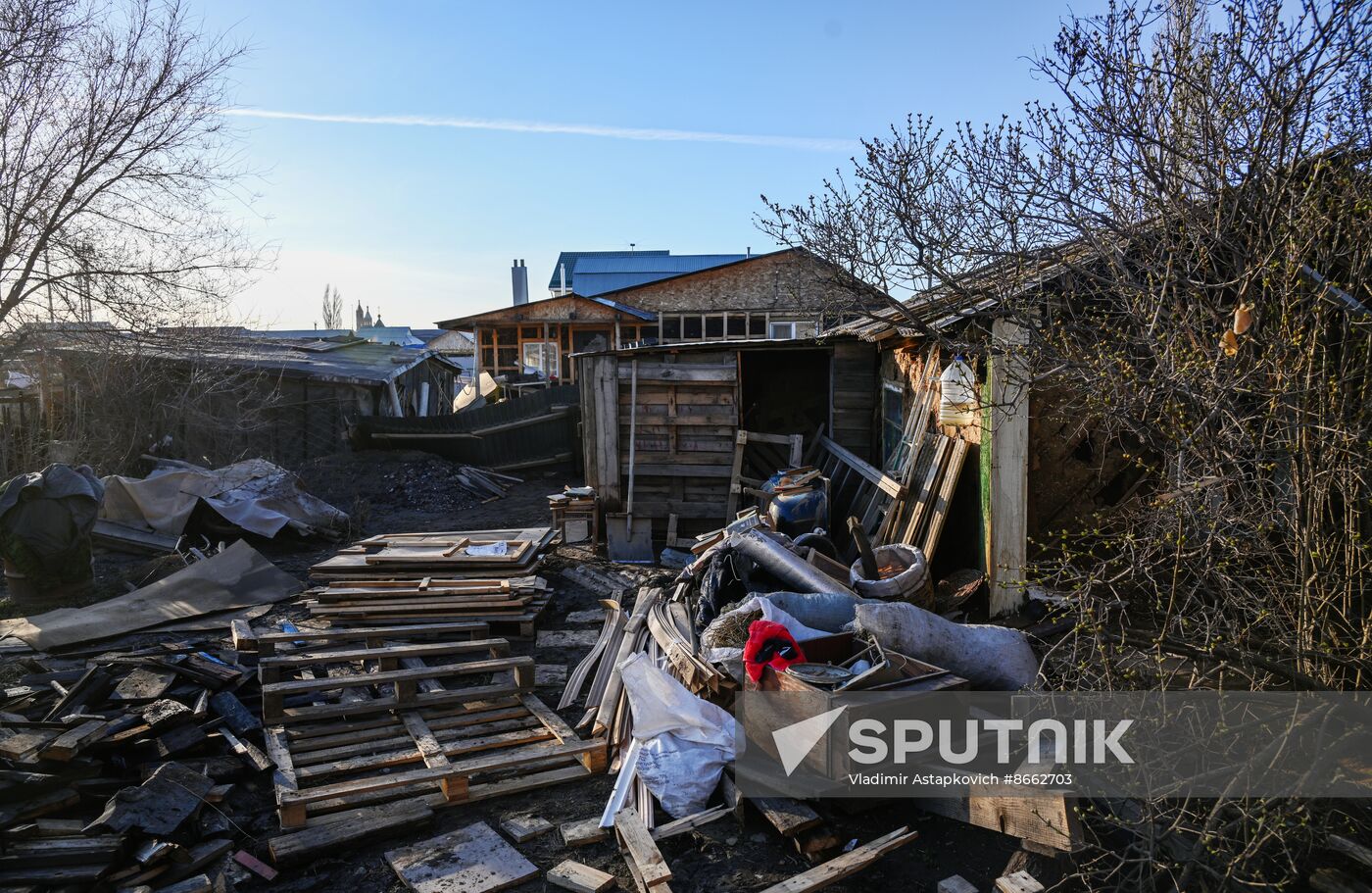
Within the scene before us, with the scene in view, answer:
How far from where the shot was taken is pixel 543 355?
23.2 metres

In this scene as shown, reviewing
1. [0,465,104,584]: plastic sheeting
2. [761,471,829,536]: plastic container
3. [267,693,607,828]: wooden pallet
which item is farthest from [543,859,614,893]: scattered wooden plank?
[0,465,104,584]: plastic sheeting

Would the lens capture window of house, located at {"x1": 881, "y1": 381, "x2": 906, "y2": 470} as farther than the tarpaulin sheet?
Yes

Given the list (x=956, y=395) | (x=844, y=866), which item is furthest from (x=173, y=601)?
(x=956, y=395)

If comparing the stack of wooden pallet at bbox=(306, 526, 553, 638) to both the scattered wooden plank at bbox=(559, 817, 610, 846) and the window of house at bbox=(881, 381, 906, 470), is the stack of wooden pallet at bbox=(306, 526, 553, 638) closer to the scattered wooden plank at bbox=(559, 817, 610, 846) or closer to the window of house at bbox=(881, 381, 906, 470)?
the scattered wooden plank at bbox=(559, 817, 610, 846)

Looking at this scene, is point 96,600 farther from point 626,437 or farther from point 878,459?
point 878,459

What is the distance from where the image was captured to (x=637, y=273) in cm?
3188

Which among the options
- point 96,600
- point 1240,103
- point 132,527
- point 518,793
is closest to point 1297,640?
point 1240,103

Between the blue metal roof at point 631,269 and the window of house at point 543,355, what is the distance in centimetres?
820

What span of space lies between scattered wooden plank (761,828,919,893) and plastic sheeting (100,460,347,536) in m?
9.23

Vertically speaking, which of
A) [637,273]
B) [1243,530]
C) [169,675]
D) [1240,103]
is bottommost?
[169,675]

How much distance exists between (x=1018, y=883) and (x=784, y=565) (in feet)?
9.55

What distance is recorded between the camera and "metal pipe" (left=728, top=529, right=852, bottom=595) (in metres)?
5.84

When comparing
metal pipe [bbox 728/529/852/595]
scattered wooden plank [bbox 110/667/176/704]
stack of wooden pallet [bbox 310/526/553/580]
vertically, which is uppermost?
metal pipe [bbox 728/529/852/595]

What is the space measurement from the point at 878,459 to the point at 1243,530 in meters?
6.80
